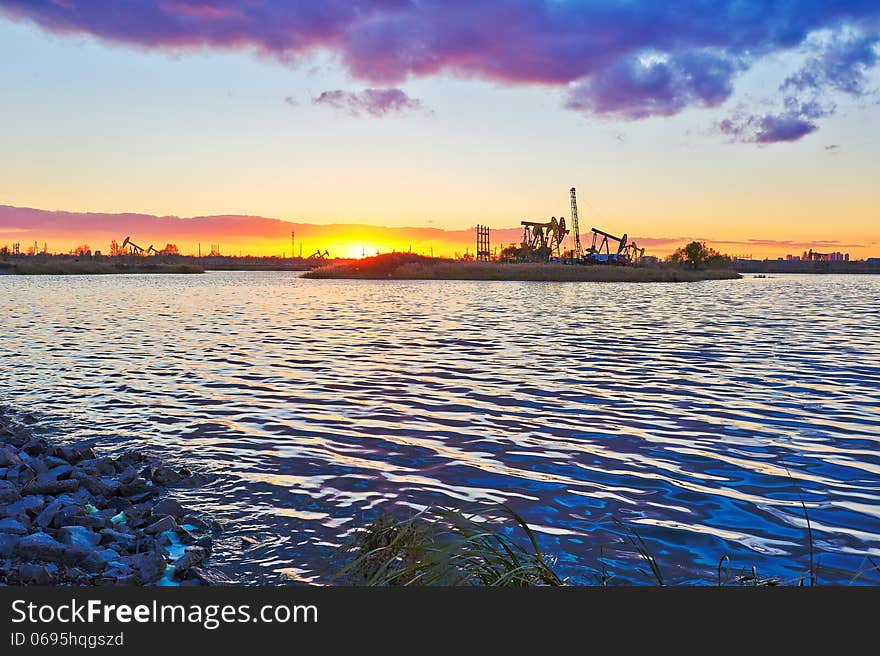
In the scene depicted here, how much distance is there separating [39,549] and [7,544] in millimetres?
416

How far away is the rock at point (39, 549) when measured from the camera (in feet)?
25.0

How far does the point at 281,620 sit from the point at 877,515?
876 cm

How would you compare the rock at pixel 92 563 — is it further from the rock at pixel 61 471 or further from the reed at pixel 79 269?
the reed at pixel 79 269

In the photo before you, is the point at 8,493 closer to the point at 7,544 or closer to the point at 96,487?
the point at 96,487

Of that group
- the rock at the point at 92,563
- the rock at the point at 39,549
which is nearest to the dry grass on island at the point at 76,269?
the rock at the point at 39,549

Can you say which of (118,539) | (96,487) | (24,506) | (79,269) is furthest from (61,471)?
(79,269)

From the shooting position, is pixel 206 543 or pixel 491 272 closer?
pixel 206 543

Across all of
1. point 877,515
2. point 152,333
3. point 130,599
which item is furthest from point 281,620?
point 152,333

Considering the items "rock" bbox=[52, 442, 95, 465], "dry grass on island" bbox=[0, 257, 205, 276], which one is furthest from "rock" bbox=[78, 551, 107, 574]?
"dry grass on island" bbox=[0, 257, 205, 276]

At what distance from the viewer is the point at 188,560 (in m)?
8.06

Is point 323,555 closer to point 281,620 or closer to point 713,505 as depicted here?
point 281,620

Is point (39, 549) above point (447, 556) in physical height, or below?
below

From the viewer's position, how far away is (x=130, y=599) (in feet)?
16.1

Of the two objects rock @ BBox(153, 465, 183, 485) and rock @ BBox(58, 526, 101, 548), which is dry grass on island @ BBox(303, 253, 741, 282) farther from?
rock @ BBox(58, 526, 101, 548)
